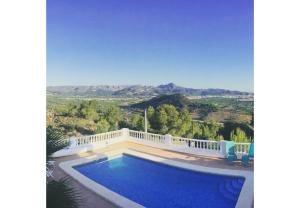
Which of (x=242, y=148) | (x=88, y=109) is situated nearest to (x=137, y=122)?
(x=88, y=109)

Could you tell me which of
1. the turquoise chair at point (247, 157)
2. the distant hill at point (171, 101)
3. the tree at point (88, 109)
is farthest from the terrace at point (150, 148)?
the distant hill at point (171, 101)

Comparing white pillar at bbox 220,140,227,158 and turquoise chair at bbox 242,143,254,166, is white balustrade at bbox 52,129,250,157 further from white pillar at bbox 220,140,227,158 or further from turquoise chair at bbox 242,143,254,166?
turquoise chair at bbox 242,143,254,166

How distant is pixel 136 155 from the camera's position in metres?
5.55

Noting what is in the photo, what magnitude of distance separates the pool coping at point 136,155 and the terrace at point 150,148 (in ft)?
0.15

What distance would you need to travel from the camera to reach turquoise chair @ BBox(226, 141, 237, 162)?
520cm

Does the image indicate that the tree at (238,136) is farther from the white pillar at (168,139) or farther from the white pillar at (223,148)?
the white pillar at (168,139)

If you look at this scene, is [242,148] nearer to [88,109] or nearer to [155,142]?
[155,142]

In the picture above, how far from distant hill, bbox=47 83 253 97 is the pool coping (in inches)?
36.1

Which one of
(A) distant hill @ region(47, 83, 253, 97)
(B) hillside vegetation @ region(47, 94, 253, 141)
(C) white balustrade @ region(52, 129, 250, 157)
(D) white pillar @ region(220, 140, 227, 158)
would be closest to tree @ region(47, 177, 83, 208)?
(B) hillside vegetation @ region(47, 94, 253, 141)

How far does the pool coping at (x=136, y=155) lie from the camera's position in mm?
4395
